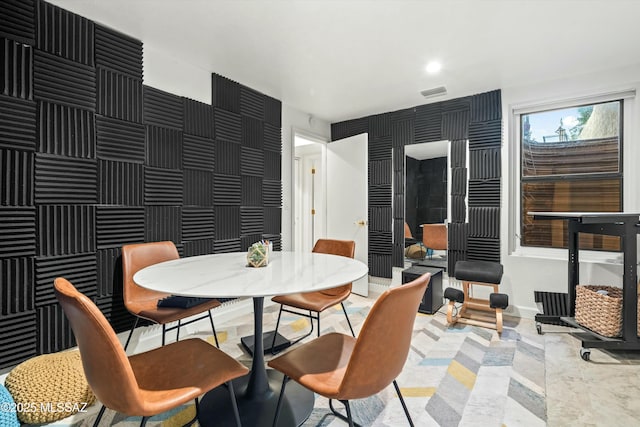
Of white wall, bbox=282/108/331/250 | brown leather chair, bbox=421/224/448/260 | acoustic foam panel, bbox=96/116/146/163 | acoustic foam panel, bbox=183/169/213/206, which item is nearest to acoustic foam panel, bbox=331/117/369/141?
white wall, bbox=282/108/331/250

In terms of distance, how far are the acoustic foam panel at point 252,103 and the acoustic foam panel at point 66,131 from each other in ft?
4.84

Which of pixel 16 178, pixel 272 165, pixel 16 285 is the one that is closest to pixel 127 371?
pixel 16 285

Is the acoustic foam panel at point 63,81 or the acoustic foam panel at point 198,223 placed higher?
the acoustic foam panel at point 63,81

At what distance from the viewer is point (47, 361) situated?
1781 mm

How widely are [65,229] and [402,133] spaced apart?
3660 millimetres

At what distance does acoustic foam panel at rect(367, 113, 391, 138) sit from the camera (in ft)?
13.8

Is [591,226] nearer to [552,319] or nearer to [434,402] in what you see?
[552,319]

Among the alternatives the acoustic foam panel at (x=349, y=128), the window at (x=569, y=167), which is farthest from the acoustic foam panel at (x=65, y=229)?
the window at (x=569, y=167)

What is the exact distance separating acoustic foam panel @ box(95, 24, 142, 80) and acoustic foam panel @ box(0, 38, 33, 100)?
40 cm

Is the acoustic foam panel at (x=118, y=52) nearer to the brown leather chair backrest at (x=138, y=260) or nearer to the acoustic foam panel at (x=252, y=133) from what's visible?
the acoustic foam panel at (x=252, y=133)

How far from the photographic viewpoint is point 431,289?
3.37 meters

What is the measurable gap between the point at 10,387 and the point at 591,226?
412 cm

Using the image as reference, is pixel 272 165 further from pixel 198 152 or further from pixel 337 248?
pixel 337 248

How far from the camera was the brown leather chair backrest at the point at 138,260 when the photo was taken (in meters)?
2.10
